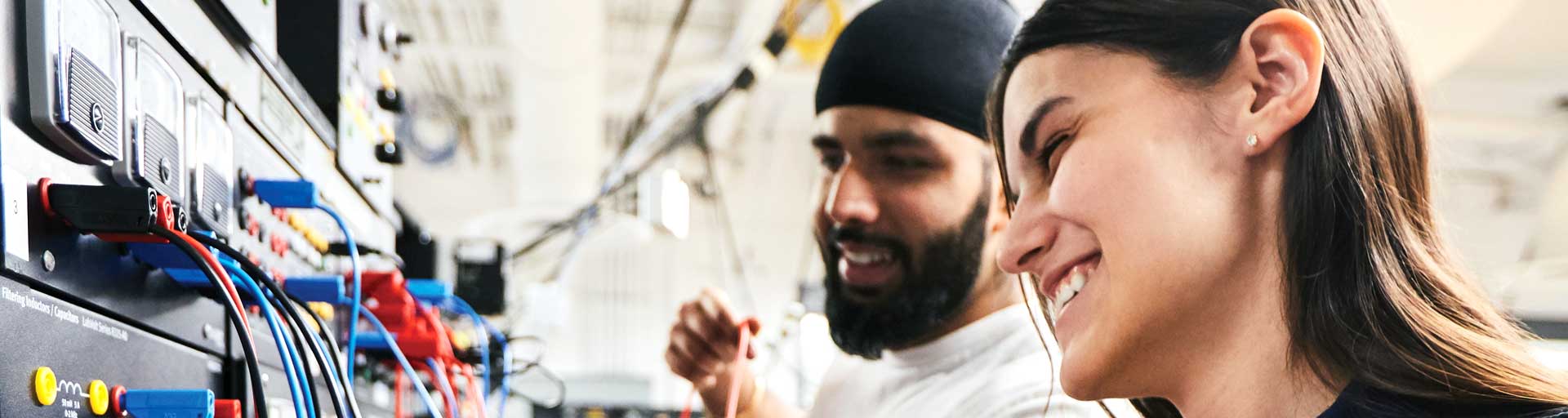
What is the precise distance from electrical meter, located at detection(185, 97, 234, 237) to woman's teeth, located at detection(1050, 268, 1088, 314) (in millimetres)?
502

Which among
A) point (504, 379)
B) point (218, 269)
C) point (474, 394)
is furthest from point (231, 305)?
point (504, 379)

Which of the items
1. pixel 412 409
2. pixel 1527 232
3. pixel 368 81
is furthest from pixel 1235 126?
pixel 1527 232

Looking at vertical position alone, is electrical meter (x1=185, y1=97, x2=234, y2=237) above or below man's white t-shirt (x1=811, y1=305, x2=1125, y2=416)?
above

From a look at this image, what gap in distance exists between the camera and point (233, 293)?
55 cm

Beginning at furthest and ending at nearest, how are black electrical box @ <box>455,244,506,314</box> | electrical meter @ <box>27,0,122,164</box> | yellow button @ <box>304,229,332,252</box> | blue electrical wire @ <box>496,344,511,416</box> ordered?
black electrical box @ <box>455,244,506,314</box> → blue electrical wire @ <box>496,344,511,416</box> → yellow button @ <box>304,229,332,252</box> → electrical meter @ <box>27,0,122,164</box>

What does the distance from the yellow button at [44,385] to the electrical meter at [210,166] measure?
165 millimetres

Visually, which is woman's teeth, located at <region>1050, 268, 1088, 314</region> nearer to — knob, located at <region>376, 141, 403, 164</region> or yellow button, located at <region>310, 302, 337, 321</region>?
yellow button, located at <region>310, 302, 337, 321</region>

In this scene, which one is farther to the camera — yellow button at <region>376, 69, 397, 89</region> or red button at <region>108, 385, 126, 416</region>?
yellow button at <region>376, 69, 397, 89</region>

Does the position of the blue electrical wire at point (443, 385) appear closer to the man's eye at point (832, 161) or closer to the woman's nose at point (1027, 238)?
the man's eye at point (832, 161)

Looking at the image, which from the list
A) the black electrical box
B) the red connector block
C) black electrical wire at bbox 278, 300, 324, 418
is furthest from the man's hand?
the black electrical box

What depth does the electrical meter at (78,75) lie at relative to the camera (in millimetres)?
471

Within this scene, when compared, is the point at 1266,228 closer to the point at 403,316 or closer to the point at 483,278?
the point at 403,316

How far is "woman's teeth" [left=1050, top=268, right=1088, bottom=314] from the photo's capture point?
66cm

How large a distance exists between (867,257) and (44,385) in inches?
28.7
